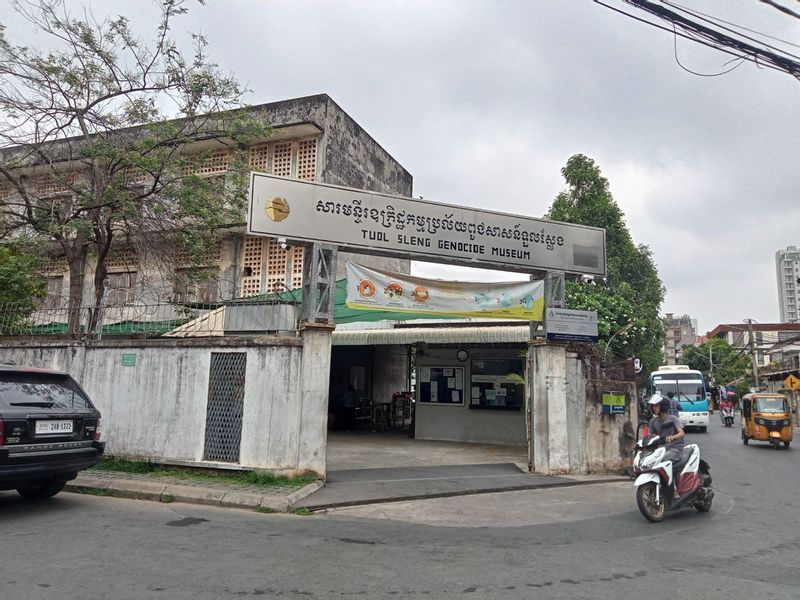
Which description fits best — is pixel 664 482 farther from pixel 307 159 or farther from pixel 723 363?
pixel 723 363

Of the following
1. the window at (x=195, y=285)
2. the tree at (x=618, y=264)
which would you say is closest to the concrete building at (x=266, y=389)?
the window at (x=195, y=285)

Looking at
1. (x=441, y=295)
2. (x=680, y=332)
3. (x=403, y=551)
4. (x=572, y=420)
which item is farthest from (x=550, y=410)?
(x=680, y=332)

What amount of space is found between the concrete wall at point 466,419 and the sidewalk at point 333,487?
523cm

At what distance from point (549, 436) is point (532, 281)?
2934 mm

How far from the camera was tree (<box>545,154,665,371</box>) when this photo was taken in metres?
25.3

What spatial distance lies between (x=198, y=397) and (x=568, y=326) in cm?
674

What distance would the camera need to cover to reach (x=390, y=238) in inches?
379

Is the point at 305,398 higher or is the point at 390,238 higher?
the point at 390,238

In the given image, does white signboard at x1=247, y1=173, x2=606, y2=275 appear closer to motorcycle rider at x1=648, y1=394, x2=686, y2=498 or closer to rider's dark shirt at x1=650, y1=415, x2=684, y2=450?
motorcycle rider at x1=648, y1=394, x2=686, y2=498

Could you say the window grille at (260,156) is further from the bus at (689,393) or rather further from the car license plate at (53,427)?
the bus at (689,393)

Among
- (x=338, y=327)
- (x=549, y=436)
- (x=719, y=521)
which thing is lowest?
(x=719, y=521)

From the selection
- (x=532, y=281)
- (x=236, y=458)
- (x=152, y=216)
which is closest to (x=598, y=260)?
(x=532, y=281)

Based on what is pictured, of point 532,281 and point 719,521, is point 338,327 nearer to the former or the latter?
point 532,281

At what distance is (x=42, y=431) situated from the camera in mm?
6402
